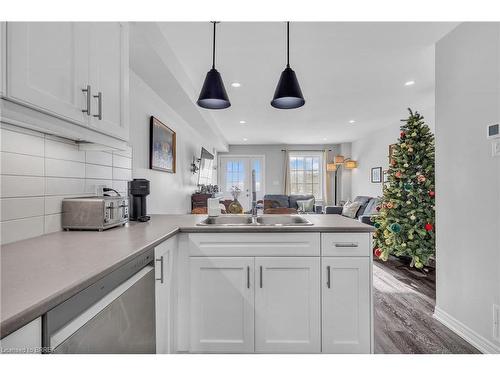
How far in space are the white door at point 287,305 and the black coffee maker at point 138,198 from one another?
3.16 feet

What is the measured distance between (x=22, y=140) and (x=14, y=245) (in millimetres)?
476

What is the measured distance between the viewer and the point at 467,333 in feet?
6.21

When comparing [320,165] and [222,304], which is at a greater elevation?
[320,165]

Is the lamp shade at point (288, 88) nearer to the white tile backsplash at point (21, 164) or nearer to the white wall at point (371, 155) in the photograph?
the white tile backsplash at point (21, 164)

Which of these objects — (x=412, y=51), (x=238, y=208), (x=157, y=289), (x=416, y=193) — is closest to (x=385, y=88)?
(x=412, y=51)

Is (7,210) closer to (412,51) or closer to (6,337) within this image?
(6,337)

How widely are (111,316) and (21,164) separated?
2.86ft

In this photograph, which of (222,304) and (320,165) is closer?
(222,304)

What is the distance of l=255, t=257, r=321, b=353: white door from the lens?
1.64 m

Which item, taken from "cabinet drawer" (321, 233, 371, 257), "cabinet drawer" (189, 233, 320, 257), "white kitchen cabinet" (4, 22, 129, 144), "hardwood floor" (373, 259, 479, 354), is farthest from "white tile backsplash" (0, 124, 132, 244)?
"hardwood floor" (373, 259, 479, 354)

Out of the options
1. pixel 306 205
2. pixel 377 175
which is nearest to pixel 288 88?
pixel 377 175

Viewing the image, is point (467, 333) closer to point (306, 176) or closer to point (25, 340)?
point (25, 340)

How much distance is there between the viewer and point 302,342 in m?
1.64

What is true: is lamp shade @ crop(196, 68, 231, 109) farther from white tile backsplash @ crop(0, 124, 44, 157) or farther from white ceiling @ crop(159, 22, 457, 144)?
white tile backsplash @ crop(0, 124, 44, 157)
